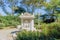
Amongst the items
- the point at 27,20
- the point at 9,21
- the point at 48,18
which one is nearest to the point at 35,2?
the point at 48,18

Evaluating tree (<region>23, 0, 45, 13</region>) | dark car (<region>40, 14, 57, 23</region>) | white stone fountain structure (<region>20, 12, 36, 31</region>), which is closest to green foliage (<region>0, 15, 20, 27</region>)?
tree (<region>23, 0, 45, 13</region>)

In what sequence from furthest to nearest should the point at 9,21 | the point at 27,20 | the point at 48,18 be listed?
the point at 48,18, the point at 9,21, the point at 27,20

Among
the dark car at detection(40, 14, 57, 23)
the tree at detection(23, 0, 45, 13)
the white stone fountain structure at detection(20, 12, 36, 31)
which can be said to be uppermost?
the tree at detection(23, 0, 45, 13)

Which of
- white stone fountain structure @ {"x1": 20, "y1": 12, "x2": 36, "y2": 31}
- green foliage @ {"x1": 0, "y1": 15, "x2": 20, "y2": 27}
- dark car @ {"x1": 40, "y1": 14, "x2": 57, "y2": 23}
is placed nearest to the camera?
white stone fountain structure @ {"x1": 20, "y1": 12, "x2": 36, "y2": 31}

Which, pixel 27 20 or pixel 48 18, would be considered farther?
pixel 48 18

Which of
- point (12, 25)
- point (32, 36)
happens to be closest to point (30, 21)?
point (12, 25)

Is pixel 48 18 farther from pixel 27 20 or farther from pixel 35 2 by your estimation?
pixel 27 20

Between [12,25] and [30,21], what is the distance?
247 inches

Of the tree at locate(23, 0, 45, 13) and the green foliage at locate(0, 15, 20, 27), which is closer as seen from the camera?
the green foliage at locate(0, 15, 20, 27)

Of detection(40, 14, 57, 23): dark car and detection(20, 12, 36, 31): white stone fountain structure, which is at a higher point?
detection(20, 12, 36, 31): white stone fountain structure

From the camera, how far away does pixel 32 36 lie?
A: 9.88 metres

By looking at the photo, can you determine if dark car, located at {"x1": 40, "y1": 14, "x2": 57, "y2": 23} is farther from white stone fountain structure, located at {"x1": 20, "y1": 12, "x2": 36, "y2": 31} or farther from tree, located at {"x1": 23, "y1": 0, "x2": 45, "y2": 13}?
white stone fountain structure, located at {"x1": 20, "y1": 12, "x2": 36, "y2": 31}

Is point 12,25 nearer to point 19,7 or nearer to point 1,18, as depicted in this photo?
point 1,18

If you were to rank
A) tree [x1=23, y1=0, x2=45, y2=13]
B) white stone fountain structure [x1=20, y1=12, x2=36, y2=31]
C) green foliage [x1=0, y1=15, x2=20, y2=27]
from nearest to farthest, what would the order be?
white stone fountain structure [x1=20, y1=12, x2=36, y2=31] → green foliage [x1=0, y1=15, x2=20, y2=27] → tree [x1=23, y1=0, x2=45, y2=13]
